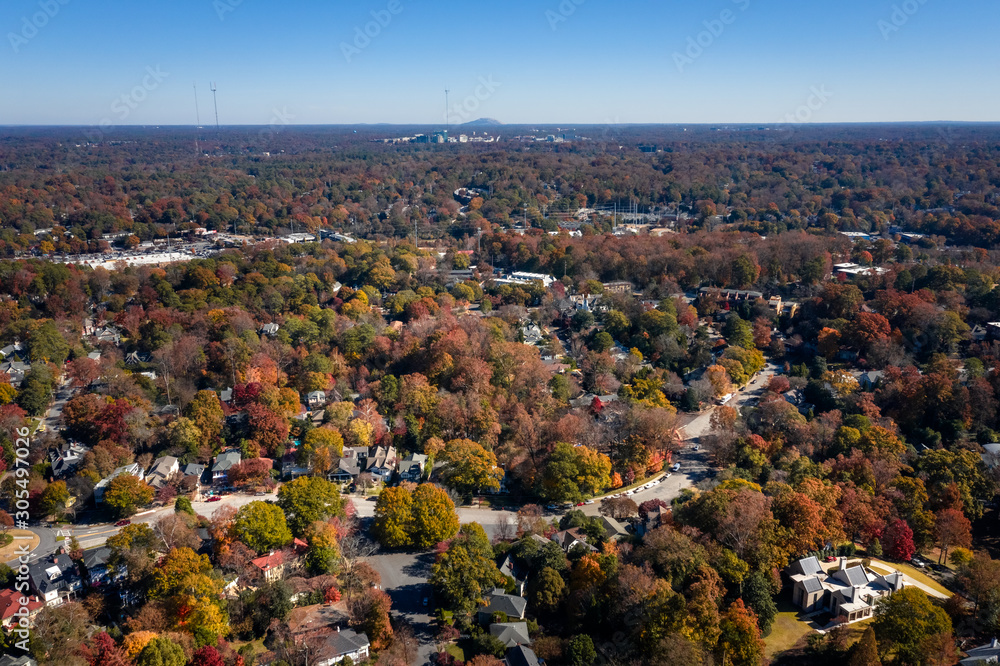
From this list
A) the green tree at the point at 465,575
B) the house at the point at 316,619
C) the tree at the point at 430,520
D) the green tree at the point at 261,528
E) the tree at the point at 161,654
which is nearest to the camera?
the tree at the point at 161,654

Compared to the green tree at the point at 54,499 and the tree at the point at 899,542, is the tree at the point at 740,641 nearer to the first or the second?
the tree at the point at 899,542

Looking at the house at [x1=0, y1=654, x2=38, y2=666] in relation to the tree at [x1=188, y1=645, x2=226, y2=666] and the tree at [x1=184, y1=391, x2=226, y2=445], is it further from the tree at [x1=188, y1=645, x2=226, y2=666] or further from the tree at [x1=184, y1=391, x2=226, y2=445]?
the tree at [x1=184, y1=391, x2=226, y2=445]

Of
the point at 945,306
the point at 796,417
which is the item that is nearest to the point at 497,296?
the point at 796,417

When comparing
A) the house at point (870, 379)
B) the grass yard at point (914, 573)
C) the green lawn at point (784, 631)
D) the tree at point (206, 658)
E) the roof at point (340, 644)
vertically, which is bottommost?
the green lawn at point (784, 631)

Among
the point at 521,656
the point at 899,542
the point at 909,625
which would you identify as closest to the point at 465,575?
the point at 521,656

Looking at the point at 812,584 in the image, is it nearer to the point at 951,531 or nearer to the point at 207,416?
the point at 951,531

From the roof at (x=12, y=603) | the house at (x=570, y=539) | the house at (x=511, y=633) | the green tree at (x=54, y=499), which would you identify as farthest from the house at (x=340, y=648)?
the green tree at (x=54, y=499)

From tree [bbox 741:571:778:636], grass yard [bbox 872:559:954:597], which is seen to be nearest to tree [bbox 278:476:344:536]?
tree [bbox 741:571:778:636]
